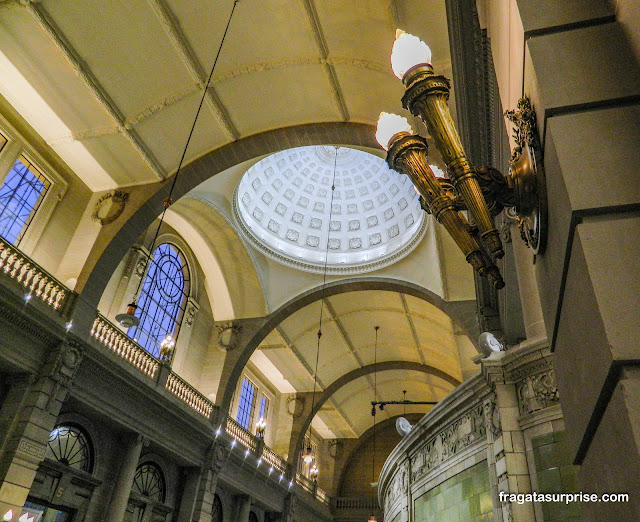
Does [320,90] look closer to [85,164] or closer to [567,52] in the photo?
[85,164]

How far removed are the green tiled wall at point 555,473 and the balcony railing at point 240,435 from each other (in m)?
13.5

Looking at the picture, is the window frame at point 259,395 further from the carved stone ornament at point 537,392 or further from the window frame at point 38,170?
the carved stone ornament at point 537,392

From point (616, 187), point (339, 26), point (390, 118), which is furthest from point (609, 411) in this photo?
point (339, 26)

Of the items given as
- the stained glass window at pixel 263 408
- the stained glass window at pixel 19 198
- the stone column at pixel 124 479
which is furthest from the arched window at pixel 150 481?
the stained glass window at pixel 263 408

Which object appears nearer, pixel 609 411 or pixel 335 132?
pixel 609 411

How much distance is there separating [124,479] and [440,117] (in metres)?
12.0

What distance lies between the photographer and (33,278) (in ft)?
31.7

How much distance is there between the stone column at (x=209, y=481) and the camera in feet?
45.6

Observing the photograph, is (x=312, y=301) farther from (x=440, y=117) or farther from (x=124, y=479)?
(x=440, y=117)

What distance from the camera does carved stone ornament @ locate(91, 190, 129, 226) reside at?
11.5 metres

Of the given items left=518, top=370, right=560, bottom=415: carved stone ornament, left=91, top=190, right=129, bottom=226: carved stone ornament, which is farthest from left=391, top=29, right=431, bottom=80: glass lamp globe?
left=91, top=190, right=129, bottom=226: carved stone ornament

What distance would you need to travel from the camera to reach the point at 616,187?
138 centimetres

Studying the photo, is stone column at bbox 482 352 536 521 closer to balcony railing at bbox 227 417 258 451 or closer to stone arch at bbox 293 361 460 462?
balcony railing at bbox 227 417 258 451

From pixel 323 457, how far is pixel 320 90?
2229 cm
